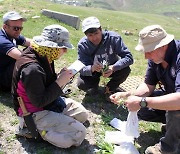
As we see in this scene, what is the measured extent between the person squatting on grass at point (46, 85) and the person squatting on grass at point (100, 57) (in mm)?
1522

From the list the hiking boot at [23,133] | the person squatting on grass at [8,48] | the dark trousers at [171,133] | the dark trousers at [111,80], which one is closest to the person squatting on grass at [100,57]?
the dark trousers at [111,80]

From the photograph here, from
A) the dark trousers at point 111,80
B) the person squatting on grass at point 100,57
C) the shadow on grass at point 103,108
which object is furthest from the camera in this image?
the dark trousers at point 111,80

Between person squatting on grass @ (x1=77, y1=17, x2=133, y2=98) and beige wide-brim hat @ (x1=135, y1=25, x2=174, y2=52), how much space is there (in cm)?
190

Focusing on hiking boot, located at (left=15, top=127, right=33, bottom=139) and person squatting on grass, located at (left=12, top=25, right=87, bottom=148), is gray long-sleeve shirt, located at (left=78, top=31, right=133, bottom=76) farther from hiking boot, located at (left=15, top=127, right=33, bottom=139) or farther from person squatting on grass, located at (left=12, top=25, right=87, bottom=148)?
hiking boot, located at (left=15, top=127, right=33, bottom=139)

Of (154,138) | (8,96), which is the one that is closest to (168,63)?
(154,138)

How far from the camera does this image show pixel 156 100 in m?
3.84

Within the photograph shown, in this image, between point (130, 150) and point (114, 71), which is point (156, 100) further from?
point (114, 71)

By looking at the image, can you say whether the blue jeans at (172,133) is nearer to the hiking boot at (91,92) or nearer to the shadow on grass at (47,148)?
the shadow on grass at (47,148)

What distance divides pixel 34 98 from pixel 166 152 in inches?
78.0

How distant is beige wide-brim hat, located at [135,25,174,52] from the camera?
13.0 ft

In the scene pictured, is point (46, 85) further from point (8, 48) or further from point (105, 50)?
point (105, 50)

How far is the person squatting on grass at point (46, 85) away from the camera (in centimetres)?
413

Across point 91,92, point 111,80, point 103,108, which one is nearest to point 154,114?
point 103,108

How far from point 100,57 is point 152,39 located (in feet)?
7.92
